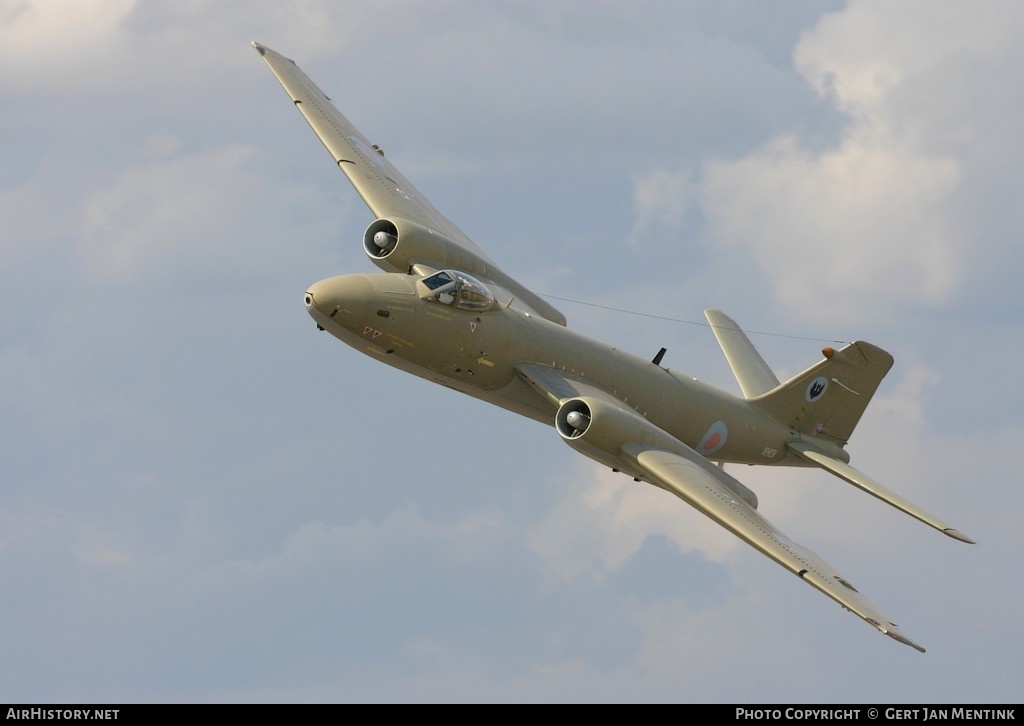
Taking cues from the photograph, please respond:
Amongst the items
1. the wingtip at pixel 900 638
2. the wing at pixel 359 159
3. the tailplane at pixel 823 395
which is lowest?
the wingtip at pixel 900 638

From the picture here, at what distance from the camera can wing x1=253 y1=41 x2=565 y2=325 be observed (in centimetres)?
4381

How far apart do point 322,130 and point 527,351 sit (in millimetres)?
11770

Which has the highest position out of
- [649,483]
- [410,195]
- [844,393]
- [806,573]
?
[410,195]

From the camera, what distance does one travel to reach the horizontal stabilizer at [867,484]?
4162 cm

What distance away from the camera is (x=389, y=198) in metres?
46.8

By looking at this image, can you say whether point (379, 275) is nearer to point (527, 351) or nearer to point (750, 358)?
point (527, 351)

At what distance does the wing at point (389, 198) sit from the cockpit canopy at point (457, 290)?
281cm

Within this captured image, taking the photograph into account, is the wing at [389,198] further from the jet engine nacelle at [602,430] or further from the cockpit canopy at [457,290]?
the jet engine nacelle at [602,430]

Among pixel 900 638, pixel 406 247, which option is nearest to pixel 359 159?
pixel 406 247

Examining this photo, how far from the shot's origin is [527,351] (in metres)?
42.1

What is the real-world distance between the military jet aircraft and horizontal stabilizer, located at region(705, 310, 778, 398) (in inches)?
2.0

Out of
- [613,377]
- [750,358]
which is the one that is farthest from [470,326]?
[750,358]

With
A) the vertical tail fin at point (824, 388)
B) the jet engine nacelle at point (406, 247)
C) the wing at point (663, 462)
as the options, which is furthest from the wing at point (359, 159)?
the vertical tail fin at point (824, 388)

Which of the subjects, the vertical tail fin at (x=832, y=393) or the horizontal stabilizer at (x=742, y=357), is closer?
the vertical tail fin at (x=832, y=393)
